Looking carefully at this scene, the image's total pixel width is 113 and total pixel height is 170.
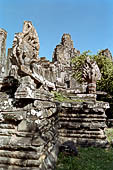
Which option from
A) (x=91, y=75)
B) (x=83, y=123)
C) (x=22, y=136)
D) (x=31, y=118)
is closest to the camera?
(x=22, y=136)

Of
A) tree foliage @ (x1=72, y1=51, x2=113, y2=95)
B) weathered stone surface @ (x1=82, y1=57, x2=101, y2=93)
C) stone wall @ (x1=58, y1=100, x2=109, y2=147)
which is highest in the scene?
tree foliage @ (x1=72, y1=51, x2=113, y2=95)

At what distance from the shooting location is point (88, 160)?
3.82m

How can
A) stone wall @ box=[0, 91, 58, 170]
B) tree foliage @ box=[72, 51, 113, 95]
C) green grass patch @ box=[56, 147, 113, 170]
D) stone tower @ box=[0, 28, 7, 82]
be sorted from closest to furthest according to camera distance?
stone wall @ box=[0, 91, 58, 170]
green grass patch @ box=[56, 147, 113, 170]
tree foliage @ box=[72, 51, 113, 95]
stone tower @ box=[0, 28, 7, 82]

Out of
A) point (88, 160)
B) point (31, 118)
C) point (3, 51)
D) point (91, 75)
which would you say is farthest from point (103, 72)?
point (31, 118)

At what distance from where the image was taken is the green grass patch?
11.1 feet

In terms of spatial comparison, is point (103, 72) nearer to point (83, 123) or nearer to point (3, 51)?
point (3, 51)

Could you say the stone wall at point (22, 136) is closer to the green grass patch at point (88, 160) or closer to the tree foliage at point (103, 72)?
the green grass patch at point (88, 160)

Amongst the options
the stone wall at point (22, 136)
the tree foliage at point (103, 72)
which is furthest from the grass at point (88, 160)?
the tree foliage at point (103, 72)

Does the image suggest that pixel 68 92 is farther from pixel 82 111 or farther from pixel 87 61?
pixel 87 61

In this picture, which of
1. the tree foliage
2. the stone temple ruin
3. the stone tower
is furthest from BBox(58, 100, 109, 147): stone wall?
the stone tower

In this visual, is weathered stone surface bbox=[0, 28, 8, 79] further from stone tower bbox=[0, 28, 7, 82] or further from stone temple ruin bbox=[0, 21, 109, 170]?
stone temple ruin bbox=[0, 21, 109, 170]

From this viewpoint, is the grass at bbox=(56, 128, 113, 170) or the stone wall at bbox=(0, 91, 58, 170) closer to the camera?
the stone wall at bbox=(0, 91, 58, 170)

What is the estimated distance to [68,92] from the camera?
6332 mm

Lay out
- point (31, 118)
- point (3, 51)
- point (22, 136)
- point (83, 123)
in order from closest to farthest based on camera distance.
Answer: point (22, 136) < point (31, 118) < point (83, 123) < point (3, 51)
